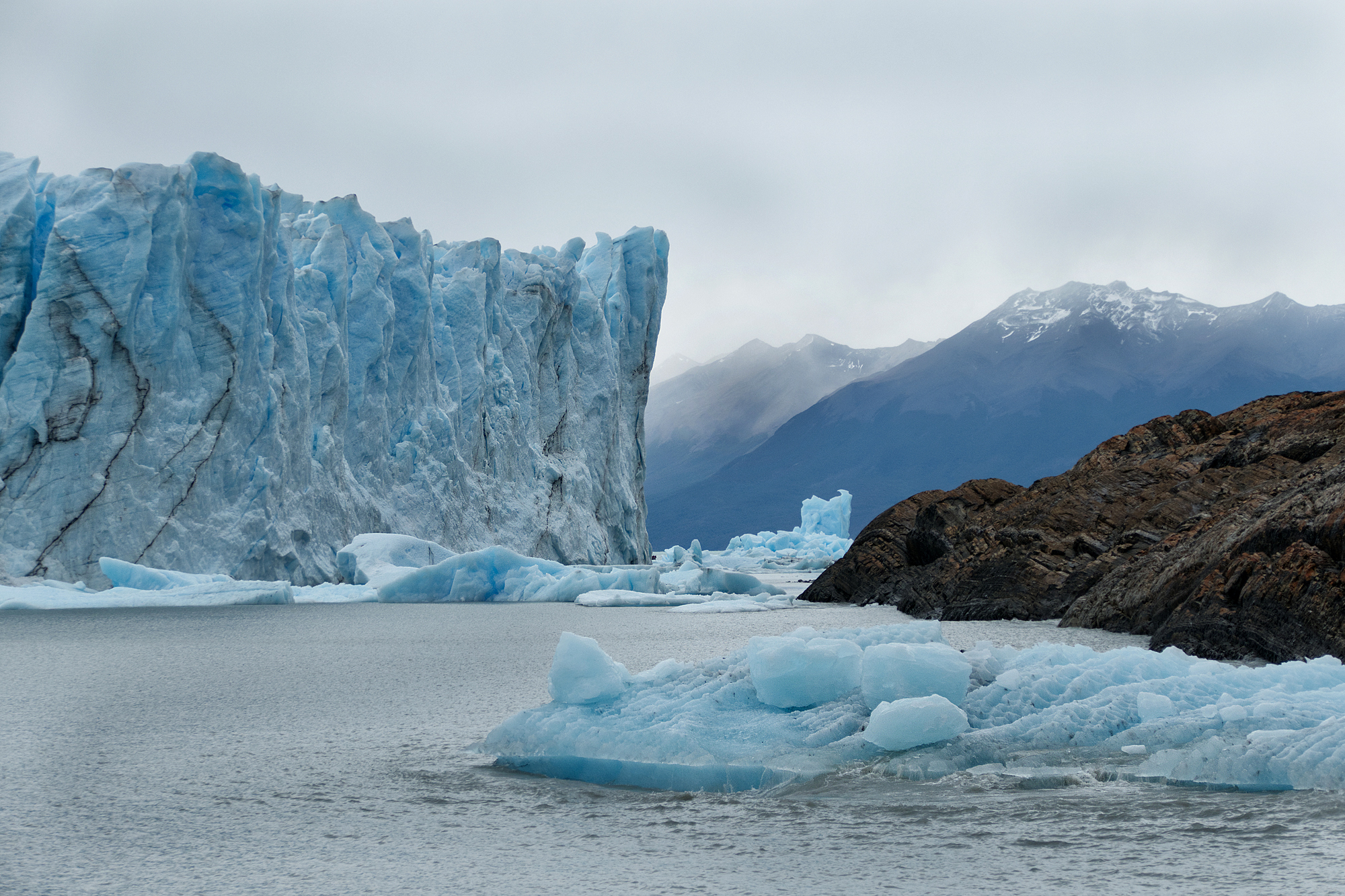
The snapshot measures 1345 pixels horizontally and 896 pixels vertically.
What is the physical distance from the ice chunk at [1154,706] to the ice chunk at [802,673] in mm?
1293

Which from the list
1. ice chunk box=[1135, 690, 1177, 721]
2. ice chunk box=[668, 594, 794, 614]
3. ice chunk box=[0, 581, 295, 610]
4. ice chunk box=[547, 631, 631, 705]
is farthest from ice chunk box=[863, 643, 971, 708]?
ice chunk box=[0, 581, 295, 610]

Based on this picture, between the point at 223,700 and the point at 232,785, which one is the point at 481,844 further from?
the point at 223,700

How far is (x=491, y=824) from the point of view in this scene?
418 centimetres

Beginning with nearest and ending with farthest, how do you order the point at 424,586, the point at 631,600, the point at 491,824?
1. the point at 491,824
2. the point at 631,600
3. the point at 424,586

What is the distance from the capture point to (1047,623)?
45.8 feet

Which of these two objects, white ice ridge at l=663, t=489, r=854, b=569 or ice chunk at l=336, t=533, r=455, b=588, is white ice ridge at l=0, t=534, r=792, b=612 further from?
white ice ridge at l=663, t=489, r=854, b=569

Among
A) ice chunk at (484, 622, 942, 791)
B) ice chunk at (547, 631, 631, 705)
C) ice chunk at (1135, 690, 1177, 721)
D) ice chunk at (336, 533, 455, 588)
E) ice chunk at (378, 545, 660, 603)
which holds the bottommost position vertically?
ice chunk at (484, 622, 942, 791)

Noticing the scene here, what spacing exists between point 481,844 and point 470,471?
25.9 meters

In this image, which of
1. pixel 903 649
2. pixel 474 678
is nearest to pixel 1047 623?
pixel 474 678

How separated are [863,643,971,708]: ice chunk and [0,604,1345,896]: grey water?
626mm

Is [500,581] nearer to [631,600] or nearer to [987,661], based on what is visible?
[631,600]

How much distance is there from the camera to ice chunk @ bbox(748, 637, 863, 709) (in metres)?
5.42

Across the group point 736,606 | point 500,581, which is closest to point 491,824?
point 736,606

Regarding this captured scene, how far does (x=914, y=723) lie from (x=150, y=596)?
16274mm
